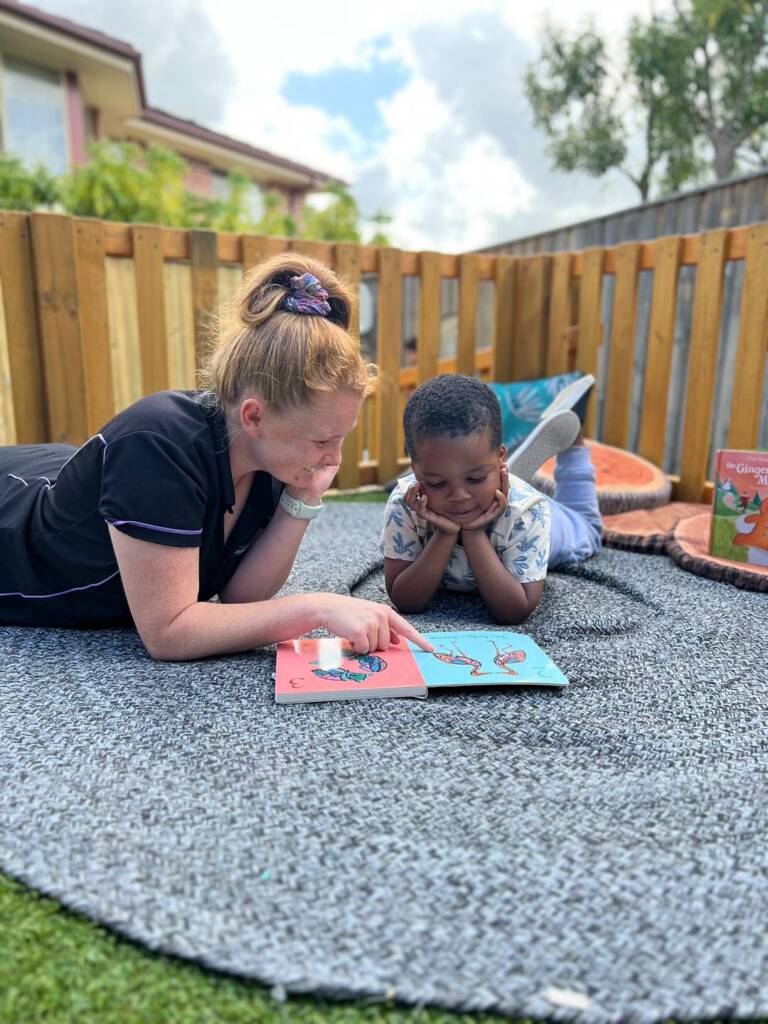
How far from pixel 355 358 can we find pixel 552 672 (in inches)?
36.1

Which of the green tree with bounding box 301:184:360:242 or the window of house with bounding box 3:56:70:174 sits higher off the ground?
the window of house with bounding box 3:56:70:174

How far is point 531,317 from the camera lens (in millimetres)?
5430

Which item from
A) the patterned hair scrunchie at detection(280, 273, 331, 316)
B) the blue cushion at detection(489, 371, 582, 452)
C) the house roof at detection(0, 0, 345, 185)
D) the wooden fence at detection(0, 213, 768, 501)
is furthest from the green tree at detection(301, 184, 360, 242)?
the patterned hair scrunchie at detection(280, 273, 331, 316)

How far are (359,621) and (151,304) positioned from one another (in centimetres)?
293

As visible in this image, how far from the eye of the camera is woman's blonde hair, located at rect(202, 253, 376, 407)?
1.68 metres

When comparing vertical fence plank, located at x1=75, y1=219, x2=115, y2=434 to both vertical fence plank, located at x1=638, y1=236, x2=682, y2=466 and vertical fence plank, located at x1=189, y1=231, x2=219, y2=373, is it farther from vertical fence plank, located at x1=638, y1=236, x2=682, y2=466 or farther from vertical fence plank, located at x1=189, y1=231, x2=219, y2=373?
vertical fence plank, located at x1=638, y1=236, x2=682, y2=466

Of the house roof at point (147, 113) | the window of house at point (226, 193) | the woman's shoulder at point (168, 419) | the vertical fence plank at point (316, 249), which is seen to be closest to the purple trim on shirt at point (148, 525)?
the woman's shoulder at point (168, 419)

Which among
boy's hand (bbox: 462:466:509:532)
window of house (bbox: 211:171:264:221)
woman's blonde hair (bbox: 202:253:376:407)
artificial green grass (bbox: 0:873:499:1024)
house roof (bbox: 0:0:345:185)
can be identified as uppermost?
house roof (bbox: 0:0:345:185)

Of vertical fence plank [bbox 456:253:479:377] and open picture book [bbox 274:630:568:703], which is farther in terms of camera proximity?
vertical fence plank [bbox 456:253:479:377]

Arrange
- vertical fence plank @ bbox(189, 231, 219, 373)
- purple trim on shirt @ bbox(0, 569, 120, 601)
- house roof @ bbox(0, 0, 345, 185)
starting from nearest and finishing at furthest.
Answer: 1. purple trim on shirt @ bbox(0, 569, 120, 601)
2. vertical fence plank @ bbox(189, 231, 219, 373)
3. house roof @ bbox(0, 0, 345, 185)

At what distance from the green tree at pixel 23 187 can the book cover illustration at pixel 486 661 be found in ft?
28.9

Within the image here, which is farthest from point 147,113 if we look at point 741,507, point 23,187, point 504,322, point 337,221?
point 741,507

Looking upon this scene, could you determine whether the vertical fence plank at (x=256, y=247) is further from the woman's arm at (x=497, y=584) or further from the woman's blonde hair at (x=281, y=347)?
the woman's arm at (x=497, y=584)

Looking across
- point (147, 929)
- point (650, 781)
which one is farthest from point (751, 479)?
point (147, 929)
